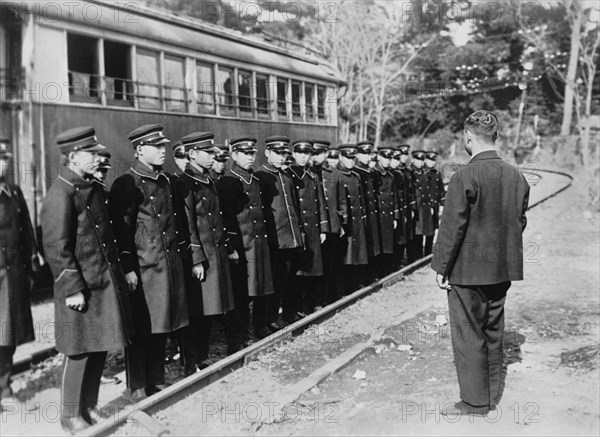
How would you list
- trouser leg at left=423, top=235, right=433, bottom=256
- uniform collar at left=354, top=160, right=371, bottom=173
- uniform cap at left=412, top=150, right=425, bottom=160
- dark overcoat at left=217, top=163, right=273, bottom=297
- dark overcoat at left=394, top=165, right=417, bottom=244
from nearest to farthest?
1. dark overcoat at left=217, top=163, right=273, bottom=297
2. uniform collar at left=354, top=160, right=371, bottom=173
3. dark overcoat at left=394, top=165, right=417, bottom=244
4. uniform cap at left=412, top=150, right=425, bottom=160
5. trouser leg at left=423, top=235, right=433, bottom=256

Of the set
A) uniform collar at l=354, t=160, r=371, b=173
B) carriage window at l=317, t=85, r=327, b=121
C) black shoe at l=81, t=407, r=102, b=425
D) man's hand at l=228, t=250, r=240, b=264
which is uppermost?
carriage window at l=317, t=85, r=327, b=121

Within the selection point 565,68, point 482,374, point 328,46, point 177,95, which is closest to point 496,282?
point 482,374

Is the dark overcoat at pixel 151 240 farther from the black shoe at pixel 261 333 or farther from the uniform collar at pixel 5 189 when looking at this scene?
the black shoe at pixel 261 333

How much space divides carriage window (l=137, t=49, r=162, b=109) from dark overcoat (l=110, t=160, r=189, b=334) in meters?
3.46

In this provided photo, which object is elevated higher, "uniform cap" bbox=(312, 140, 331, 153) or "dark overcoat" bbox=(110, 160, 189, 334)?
"uniform cap" bbox=(312, 140, 331, 153)

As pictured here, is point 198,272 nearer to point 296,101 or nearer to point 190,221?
point 190,221

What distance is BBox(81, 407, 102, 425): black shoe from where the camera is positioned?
3.81 metres

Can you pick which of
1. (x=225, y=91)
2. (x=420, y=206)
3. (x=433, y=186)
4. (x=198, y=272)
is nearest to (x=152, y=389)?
(x=198, y=272)

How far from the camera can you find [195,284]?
4.89 metres

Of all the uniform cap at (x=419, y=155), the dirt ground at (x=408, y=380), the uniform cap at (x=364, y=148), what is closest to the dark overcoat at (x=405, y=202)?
the uniform cap at (x=419, y=155)

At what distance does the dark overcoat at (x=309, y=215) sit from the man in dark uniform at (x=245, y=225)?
87 cm

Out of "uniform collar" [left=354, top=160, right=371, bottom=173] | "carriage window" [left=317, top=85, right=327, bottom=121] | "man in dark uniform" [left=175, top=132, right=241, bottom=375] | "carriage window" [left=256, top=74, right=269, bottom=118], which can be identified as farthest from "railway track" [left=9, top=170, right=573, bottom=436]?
"carriage window" [left=317, top=85, right=327, bottom=121]

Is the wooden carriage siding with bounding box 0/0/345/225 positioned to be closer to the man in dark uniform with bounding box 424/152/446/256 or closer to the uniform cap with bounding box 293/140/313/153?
the uniform cap with bounding box 293/140/313/153

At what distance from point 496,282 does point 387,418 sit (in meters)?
1.18
